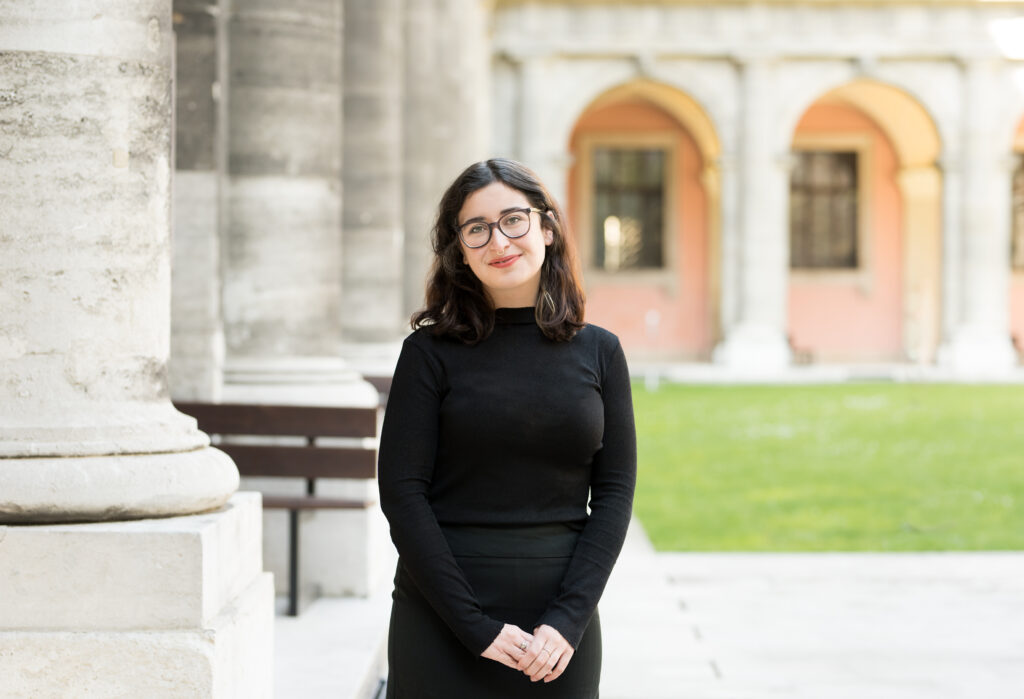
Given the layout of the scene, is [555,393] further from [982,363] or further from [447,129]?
[982,363]

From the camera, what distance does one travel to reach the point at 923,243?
2994cm

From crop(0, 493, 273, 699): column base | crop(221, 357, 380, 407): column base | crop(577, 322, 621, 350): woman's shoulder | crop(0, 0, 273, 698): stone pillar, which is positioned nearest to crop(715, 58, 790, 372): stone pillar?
crop(221, 357, 380, 407): column base

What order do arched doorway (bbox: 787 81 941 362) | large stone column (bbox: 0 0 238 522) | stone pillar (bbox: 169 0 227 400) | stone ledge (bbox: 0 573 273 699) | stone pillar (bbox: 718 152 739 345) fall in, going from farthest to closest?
arched doorway (bbox: 787 81 941 362) < stone pillar (bbox: 718 152 739 345) < stone pillar (bbox: 169 0 227 400) < large stone column (bbox: 0 0 238 522) < stone ledge (bbox: 0 573 273 699)

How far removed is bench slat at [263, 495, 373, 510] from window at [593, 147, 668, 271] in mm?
24505

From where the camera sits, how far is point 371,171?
9883mm

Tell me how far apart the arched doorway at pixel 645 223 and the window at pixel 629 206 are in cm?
2

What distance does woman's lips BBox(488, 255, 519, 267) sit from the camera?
8.65ft

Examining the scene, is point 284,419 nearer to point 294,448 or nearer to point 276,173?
point 294,448

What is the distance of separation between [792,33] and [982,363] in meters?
6.97

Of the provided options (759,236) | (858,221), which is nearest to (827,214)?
(858,221)

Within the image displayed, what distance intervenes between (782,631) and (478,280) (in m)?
3.51

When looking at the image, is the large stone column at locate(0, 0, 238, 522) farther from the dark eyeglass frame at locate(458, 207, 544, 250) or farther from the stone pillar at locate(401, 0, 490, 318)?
the stone pillar at locate(401, 0, 490, 318)

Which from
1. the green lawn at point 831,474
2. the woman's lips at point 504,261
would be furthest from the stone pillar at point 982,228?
the woman's lips at point 504,261

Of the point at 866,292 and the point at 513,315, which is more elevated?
the point at 866,292
